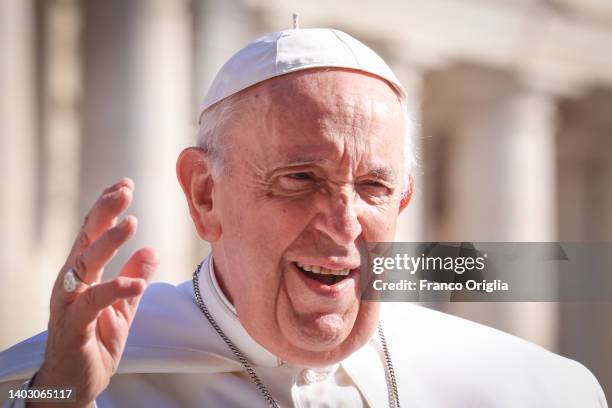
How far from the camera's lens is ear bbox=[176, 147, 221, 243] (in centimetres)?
314

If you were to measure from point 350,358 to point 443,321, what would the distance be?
0.46 m

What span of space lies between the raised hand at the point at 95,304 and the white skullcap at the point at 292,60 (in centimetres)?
69

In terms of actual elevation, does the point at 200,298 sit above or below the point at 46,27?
below

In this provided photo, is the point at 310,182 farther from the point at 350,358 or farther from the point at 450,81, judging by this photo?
the point at 450,81

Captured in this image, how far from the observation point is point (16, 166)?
37.9ft

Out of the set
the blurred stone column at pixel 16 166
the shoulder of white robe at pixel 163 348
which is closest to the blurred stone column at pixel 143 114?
the blurred stone column at pixel 16 166

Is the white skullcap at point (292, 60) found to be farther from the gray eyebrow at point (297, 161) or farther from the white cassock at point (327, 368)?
the white cassock at point (327, 368)

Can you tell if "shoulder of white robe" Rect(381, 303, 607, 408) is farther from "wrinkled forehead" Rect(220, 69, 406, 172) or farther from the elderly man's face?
"wrinkled forehead" Rect(220, 69, 406, 172)

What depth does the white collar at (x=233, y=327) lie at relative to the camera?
10.4 feet

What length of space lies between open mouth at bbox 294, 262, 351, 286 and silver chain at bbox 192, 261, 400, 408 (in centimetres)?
45

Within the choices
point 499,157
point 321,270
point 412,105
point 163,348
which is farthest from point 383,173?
point 499,157

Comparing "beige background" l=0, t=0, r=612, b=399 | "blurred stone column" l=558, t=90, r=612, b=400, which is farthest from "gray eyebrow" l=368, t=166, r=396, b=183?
"blurred stone column" l=558, t=90, r=612, b=400

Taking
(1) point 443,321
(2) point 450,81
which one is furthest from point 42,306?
(2) point 450,81

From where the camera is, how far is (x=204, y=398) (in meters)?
3.12
